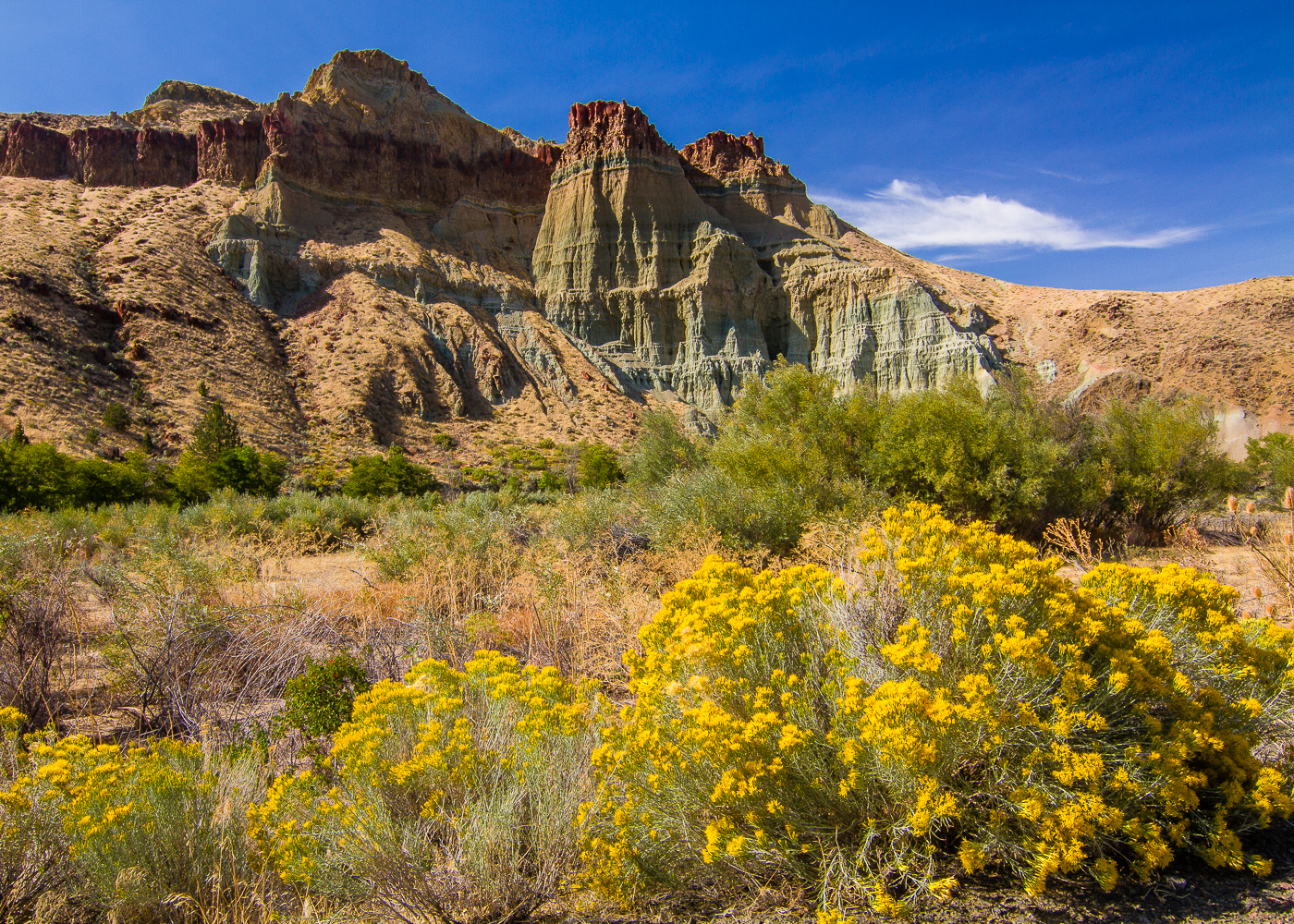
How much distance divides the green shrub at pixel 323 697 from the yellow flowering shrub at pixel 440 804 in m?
0.82

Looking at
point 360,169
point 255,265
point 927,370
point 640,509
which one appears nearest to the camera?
point 640,509

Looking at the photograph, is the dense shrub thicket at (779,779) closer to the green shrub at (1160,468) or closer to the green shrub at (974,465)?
the green shrub at (974,465)

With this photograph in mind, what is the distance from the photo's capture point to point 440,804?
9.04 ft

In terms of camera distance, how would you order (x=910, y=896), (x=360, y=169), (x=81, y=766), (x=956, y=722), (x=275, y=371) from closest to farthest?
(x=910, y=896)
(x=956, y=722)
(x=81, y=766)
(x=275, y=371)
(x=360, y=169)

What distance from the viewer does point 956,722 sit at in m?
2.25

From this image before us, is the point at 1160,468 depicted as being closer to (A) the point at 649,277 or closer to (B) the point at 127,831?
(B) the point at 127,831

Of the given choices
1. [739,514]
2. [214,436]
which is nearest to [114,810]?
[739,514]

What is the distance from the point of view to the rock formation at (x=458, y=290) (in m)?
37.7

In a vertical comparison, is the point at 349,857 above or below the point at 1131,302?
Result: below

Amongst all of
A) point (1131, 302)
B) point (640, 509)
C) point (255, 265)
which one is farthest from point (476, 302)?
point (1131, 302)

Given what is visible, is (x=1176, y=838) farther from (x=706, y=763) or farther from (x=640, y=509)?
(x=640, y=509)

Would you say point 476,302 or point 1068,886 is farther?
point 476,302

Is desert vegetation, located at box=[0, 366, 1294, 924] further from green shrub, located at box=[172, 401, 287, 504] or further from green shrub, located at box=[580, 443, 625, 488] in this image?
green shrub, located at box=[580, 443, 625, 488]

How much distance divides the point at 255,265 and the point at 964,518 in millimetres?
48696
